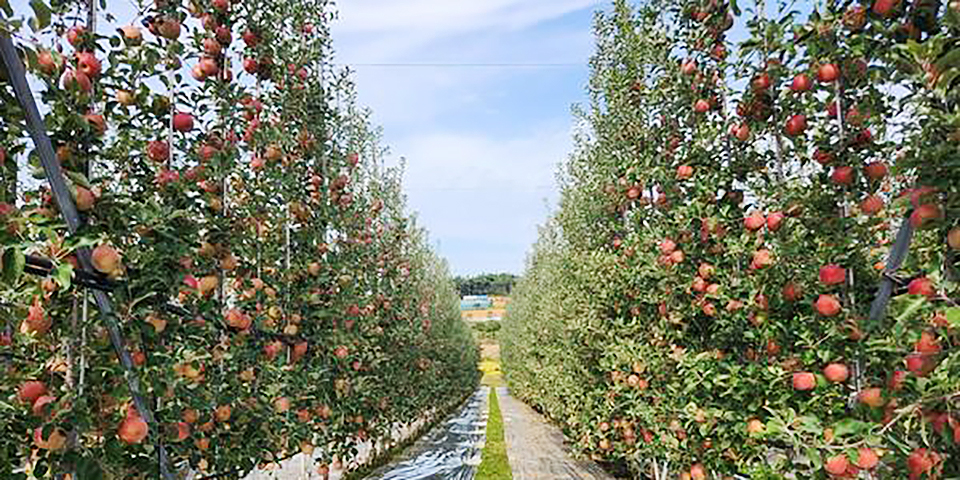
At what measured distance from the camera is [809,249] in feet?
9.62

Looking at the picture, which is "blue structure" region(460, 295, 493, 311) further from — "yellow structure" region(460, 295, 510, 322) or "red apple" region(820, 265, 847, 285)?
"red apple" region(820, 265, 847, 285)

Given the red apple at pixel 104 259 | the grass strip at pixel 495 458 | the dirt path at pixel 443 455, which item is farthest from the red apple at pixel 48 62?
the grass strip at pixel 495 458

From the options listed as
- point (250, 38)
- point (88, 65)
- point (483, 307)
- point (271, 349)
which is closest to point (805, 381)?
point (271, 349)

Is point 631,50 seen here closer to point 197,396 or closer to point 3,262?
point 197,396

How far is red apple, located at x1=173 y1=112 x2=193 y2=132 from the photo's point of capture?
3199 millimetres

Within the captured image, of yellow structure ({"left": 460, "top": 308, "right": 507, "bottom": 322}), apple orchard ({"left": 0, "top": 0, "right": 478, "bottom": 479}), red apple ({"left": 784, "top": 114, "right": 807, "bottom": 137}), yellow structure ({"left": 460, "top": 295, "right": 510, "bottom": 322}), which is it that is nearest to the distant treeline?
yellow structure ({"left": 460, "top": 295, "right": 510, "bottom": 322})

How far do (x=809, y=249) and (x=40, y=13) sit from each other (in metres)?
2.96

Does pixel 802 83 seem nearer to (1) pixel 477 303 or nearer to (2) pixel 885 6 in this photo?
(2) pixel 885 6

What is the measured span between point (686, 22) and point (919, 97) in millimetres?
2512

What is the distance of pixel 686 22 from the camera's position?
4285 mm

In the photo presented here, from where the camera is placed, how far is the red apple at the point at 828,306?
250 centimetres

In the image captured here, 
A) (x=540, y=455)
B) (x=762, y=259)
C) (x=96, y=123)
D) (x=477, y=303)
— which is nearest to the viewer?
(x=96, y=123)

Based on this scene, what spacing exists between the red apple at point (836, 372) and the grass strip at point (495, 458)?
8426 millimetres

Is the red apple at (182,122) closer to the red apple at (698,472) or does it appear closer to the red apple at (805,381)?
the red apple at (805,381)
